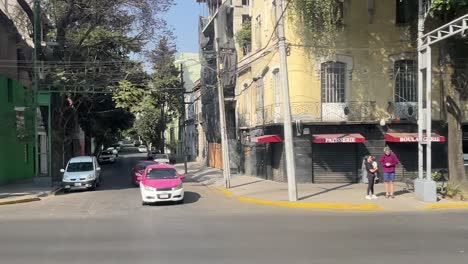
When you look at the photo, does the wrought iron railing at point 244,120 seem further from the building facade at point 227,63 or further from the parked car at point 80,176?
the parked car at point 80,176

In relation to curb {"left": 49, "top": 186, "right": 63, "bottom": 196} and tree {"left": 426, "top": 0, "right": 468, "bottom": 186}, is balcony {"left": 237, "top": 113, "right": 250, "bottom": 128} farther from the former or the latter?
tree {"left": 426, "top": 0, "right": 468, "bottom": 186}

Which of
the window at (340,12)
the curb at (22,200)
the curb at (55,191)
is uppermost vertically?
the window at (340,12)

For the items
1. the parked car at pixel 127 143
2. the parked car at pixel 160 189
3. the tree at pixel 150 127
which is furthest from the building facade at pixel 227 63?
the parked car at pixel 127 143

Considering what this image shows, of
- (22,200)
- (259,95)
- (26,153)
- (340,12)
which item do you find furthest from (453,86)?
(26,153)

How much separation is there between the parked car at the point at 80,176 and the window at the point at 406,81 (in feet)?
51.2

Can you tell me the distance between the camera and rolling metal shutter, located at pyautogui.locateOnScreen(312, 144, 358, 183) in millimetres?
24547

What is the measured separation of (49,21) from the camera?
33.6 meters

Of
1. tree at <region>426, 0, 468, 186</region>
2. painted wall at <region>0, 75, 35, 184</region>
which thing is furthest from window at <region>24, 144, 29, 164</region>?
tree at <region>426, 0, 468, 186</region>

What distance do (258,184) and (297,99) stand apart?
4851 millimetres

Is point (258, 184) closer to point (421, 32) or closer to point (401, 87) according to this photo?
point (401, 87)

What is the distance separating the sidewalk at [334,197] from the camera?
17578 millimetres

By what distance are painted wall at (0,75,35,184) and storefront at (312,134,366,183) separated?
15.3 m

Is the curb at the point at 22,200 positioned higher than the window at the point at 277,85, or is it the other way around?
the window at the point at 277,85

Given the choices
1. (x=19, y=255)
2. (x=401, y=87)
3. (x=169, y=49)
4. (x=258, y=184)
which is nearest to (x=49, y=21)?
(x=169, y=49)
